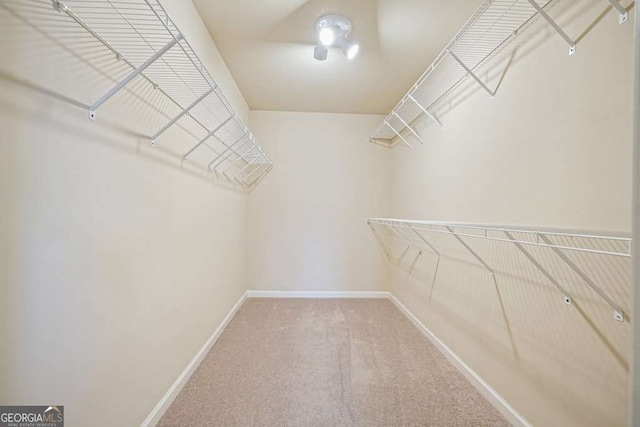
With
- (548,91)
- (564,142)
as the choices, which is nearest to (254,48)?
(548,91)

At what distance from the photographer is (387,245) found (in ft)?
11.3

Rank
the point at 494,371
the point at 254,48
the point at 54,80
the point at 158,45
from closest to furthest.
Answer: the point at 54,80, the point at 158,45, the point at 494,371, the point at 254,48

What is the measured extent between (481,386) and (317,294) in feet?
6.76

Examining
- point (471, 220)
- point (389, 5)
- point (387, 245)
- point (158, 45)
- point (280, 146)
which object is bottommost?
point (387, 245)

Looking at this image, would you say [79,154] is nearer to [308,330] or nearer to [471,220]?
[471,220]

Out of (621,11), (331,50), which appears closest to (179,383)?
(331,50)

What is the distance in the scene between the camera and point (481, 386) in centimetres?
163

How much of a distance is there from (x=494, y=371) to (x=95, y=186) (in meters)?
2.11

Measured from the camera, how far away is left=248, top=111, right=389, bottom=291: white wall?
3.43 meters

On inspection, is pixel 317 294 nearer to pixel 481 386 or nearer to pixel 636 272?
pixel 481 386

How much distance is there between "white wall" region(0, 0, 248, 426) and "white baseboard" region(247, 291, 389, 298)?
177 centimetres

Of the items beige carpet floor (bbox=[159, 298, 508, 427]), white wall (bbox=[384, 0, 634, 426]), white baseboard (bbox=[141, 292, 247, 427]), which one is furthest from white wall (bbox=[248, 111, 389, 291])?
white wall (bbox=[384, 0, 634, 426])

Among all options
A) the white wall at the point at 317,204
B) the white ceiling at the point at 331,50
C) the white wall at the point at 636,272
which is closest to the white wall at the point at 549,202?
the white ceiling at the point at 331,50

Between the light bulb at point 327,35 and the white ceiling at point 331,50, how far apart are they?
0.28ft
